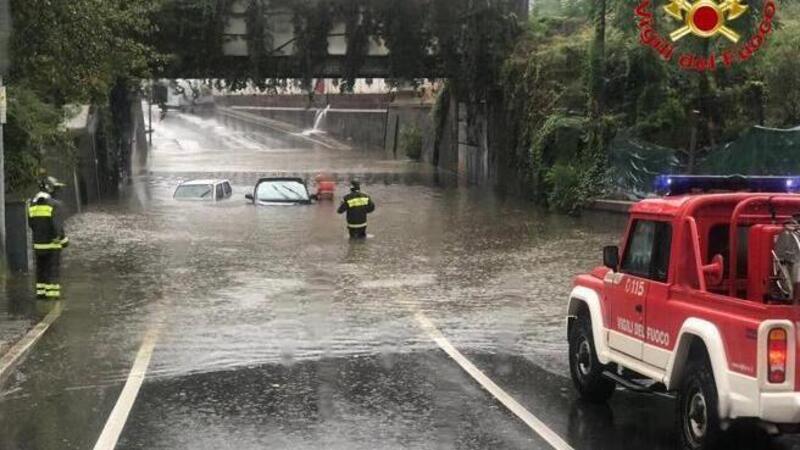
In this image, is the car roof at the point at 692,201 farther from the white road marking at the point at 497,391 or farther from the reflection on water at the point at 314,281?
the reflection on water at the point at 314,281

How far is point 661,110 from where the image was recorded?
27828mm

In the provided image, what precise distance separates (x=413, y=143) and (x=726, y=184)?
6060 centimetres

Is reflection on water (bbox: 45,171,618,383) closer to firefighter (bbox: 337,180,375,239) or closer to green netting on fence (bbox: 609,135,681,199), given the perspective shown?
firefighter (bbox: 337,180,375,239)

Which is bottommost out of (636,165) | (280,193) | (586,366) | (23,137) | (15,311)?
(280,193)

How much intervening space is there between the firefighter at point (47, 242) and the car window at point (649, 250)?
8.67 m

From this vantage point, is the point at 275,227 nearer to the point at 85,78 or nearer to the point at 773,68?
the point at 85,78

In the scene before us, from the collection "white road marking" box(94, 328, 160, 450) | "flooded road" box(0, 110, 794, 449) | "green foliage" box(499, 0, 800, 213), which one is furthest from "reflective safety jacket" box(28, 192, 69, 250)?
"green foliage" box(499, 0, 800, 213)

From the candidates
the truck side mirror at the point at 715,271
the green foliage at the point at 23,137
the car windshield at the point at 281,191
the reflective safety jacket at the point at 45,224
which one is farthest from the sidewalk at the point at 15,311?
the car windshield at the point at 281,191

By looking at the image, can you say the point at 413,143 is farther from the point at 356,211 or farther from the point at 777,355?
the point at 777,355

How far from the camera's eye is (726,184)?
7703 mm

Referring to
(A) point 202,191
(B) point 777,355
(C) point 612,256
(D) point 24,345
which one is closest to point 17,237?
(D) point 24,345

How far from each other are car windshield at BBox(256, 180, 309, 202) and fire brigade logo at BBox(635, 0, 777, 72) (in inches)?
504

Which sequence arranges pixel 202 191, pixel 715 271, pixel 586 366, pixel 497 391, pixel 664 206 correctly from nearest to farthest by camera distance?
pixel 715 271 → pixel 664 206 → pixel 586 366 → pixel 497 391 → pixel 202 191

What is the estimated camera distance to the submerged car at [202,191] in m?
34.8
